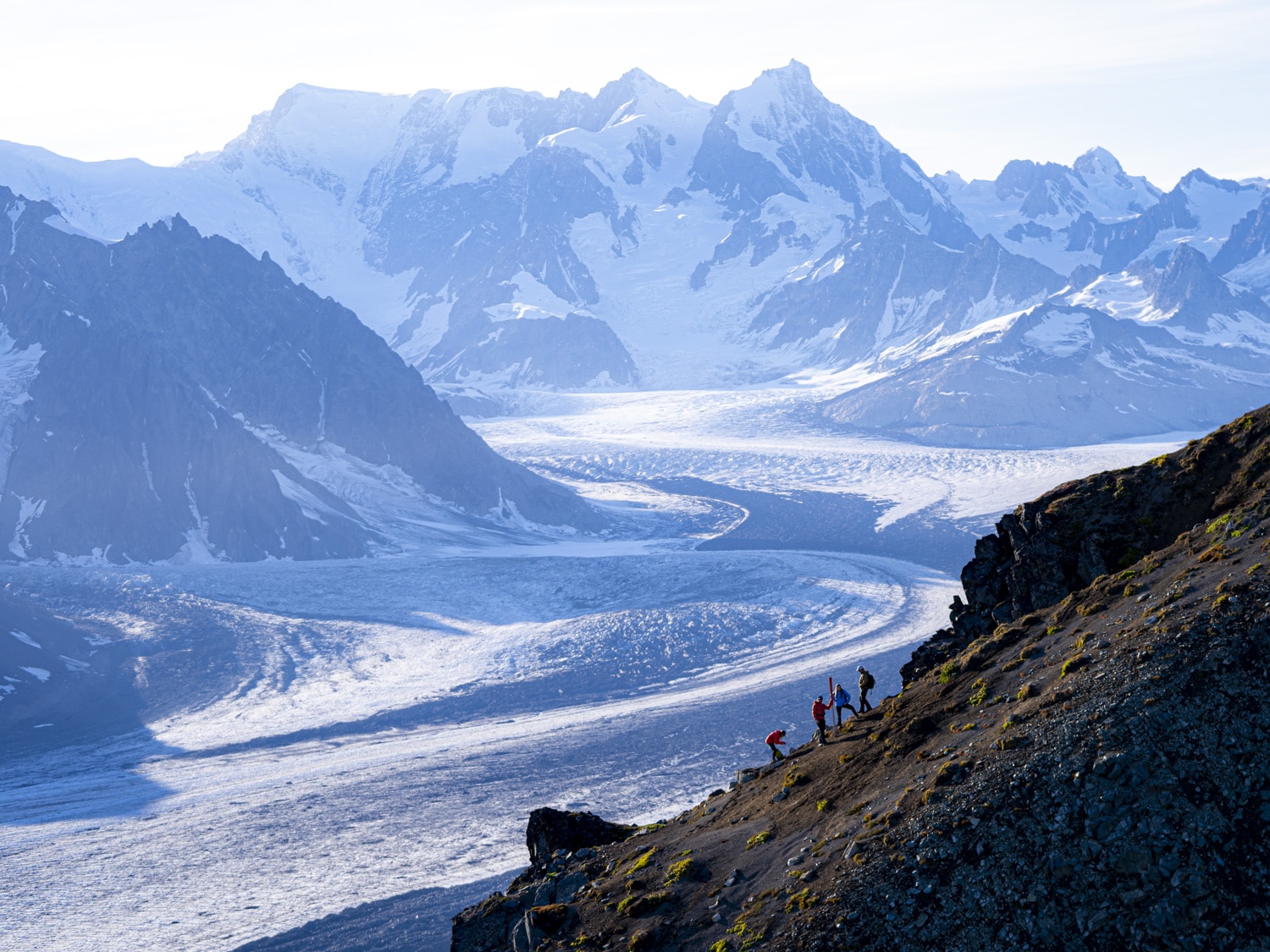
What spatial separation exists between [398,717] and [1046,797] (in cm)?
9222

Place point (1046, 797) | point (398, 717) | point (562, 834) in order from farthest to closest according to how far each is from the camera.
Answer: point (398, 717), point (562, 834), point (1046, 797)

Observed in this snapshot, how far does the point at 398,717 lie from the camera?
108688 millimetres

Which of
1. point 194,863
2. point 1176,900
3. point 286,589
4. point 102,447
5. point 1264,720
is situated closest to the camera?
point 1176,900

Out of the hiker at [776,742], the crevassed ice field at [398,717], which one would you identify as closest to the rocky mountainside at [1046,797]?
the hiker at [776,742]

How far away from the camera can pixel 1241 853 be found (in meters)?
20.7

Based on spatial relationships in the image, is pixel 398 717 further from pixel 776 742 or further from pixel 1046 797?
pixel 1046 797

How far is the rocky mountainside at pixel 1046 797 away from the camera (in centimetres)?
2128

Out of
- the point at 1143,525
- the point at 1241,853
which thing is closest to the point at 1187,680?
the point at 1241,853

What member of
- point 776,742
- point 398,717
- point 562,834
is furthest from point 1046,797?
point 398,717

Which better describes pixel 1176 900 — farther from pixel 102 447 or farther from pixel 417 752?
pixel 102 447

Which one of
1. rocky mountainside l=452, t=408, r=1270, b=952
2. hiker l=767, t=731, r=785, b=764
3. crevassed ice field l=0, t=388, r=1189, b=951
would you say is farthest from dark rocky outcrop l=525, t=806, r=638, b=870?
crevassed ice field l=0, t=388, r=1189, b=951

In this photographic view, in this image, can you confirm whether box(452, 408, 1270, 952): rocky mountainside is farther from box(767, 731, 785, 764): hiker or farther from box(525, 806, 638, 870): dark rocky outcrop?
box(767, 731, 785, 764): hiker

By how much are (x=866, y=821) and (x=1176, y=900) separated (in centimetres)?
613

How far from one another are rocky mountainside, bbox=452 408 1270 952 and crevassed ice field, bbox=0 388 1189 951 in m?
39.7
